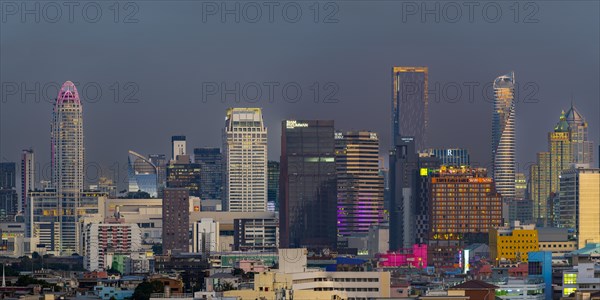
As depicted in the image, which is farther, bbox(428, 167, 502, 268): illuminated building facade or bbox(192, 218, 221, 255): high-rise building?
bbox(192, 218, 221, 255): high-rise building

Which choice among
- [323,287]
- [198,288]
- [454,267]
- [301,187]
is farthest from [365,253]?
[323,287]

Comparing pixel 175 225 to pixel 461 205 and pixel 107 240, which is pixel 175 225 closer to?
pixel 107 240

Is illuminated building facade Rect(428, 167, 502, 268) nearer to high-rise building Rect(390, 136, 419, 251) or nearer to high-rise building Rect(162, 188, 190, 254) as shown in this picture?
high-rise building Rect(390, 136, 419, 251)

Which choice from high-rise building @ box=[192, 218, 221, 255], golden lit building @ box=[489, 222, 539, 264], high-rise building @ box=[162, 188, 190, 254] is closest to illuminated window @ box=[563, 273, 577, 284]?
golden lit building @ box=[489, 222, 539, 264]

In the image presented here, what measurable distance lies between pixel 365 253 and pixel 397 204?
15819 millimetres

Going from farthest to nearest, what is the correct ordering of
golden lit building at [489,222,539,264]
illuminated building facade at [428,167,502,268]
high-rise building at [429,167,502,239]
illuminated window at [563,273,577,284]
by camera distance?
high-rise building at [429,167,502,239] → illuminated building facade at [428,167,502,268] → golden lit building at [489,222,539,264] → illuminated window at [563,273,577,284]

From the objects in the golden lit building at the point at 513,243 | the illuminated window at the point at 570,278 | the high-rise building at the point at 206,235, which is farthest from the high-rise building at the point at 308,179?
the illuminated window at the point at 570,278

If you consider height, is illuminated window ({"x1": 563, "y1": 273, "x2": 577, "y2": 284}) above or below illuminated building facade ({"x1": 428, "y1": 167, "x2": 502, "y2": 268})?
below

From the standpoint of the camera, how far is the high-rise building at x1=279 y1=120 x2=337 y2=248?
187 m

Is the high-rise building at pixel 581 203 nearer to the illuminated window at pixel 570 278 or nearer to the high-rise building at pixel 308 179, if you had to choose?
the high-rise building at pixel 308 179

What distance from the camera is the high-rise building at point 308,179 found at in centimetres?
18725

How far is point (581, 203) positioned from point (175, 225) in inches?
1509

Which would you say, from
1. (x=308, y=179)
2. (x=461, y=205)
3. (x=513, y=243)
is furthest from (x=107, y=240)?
(x=513, y=243)

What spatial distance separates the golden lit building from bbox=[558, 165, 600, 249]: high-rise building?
52.0 feet
